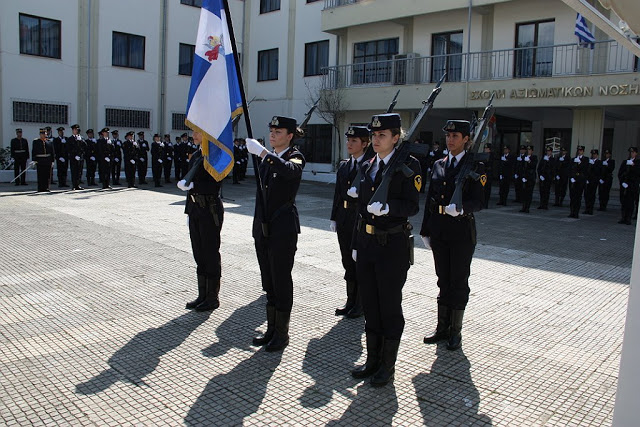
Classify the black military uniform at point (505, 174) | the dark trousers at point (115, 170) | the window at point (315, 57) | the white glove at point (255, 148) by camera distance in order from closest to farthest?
the white glove at point (255, 148), the black military uniform at point (505, 174), the dark trousers at point (115, 170), the window at point (315, 57)

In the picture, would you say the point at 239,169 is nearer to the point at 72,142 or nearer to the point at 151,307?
the point at 72,142

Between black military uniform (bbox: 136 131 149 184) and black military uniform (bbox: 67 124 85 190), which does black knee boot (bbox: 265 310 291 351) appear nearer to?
black military uniform (bbox: 67 124 85 190)

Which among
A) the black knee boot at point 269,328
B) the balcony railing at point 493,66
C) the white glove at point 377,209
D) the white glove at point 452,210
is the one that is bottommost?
the black knee boot at point 269,328

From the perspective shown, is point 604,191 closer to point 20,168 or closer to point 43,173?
point 43,173

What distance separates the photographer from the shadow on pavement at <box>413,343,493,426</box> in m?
3.79

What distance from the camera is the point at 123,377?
422cm

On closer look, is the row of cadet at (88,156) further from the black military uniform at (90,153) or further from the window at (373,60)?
the window at (373,60)

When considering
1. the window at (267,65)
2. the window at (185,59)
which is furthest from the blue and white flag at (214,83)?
the window at (267,65)

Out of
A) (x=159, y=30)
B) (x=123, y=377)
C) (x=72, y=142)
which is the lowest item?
(x=123, y=377)

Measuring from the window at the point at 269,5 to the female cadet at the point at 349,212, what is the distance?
79.9 feet

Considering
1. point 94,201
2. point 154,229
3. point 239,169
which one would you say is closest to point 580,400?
point 154,229

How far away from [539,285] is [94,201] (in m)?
12.3

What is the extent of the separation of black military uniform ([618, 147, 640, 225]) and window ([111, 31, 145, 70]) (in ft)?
68.2

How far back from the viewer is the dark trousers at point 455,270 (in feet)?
16.6
